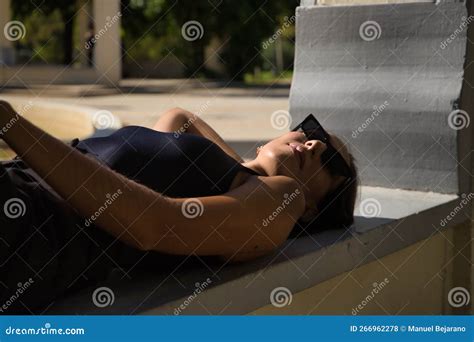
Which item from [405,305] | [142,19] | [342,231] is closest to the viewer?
[342,231]

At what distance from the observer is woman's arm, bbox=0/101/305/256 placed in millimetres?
2072

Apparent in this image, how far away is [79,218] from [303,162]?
37.9 inches

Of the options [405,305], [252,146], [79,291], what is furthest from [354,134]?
[252,146]

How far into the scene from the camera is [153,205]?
2211 millimetres

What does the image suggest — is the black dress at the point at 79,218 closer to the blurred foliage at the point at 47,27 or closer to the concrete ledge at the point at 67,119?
the concrete ledge at the point at 67,119

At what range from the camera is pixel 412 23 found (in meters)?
3.74

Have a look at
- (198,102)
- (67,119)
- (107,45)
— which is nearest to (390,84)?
(67,119)

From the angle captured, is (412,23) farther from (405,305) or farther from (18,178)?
(18,178)

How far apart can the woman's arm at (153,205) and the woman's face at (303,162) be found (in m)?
0.20

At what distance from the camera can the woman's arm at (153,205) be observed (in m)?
2.07

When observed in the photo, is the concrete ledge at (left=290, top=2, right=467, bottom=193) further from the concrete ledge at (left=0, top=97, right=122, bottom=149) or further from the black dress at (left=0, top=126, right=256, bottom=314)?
the concrete ledge at (left=0, top=97, right=122, bottom=149)

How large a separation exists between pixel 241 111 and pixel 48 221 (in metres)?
12.3

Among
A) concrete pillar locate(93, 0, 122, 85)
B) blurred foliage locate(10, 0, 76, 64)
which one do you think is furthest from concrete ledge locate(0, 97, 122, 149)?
blurred foliage locate(10, 0, 76, 64)

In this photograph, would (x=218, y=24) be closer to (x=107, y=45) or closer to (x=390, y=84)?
(x=107, y=45)
